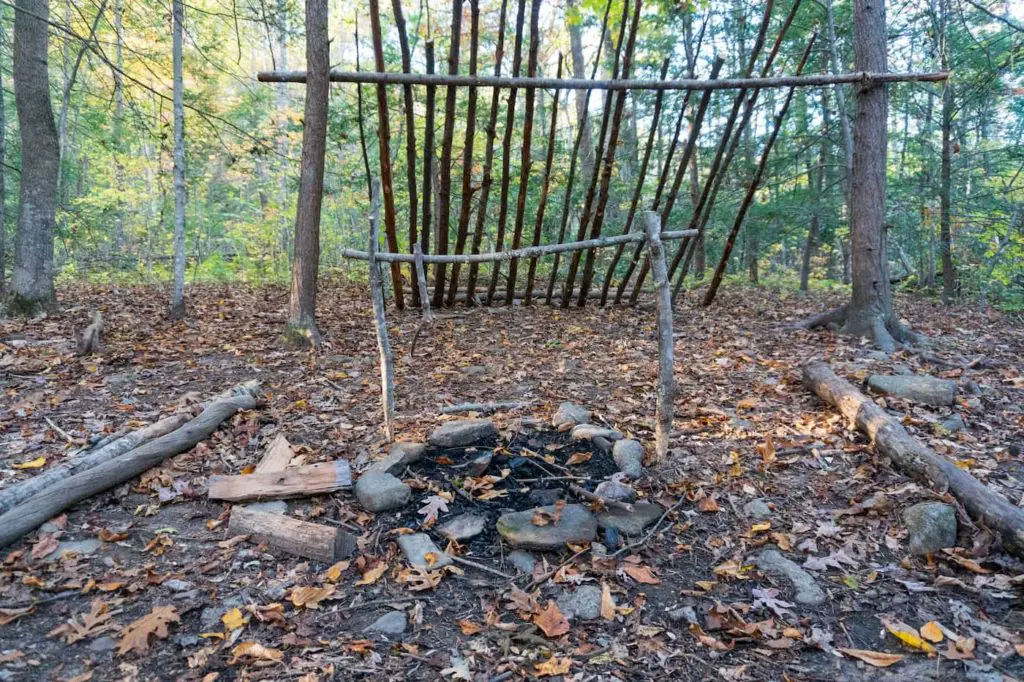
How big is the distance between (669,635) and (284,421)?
128 inches

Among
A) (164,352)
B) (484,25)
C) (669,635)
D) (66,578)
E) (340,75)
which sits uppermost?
(484,25)

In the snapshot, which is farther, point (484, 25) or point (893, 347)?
point (484, 25)

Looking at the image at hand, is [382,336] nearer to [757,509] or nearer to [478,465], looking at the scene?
[478,465]

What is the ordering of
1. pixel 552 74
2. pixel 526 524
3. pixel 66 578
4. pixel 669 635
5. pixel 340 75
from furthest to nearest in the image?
pixel 552 74 < pixel 340 75 < pixel 526 524 < pixel 66 578 < pixel 669 635

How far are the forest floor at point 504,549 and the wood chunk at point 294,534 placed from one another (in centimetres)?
7

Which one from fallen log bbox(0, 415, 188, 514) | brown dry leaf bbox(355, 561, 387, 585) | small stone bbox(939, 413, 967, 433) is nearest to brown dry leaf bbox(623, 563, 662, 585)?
brown dry leaf bbox(355, 561, 387, 585)

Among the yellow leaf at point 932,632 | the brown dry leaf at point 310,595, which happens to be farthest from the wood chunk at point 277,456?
the yellow leaf at point 932,632

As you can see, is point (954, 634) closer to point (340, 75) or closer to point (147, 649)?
point (147, 649)

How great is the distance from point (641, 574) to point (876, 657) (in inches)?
41.3

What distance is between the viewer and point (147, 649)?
2424 millimetres

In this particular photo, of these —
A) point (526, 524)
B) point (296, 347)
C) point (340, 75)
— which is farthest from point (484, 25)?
point (526, 524)

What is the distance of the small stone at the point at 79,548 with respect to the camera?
2.94 meters

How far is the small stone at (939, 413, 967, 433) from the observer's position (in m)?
4.16

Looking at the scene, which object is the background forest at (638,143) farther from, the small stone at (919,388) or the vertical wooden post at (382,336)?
the small stone at (919,388)
